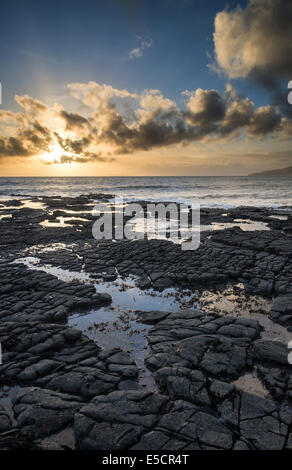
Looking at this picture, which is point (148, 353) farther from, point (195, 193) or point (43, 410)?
point (195, 193)

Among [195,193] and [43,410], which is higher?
[195,193]

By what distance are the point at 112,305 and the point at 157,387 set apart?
5.33m

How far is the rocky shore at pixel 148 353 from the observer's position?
562 centimetres

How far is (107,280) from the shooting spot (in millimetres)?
14820

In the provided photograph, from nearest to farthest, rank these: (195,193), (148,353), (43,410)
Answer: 1. (43,410)
2. (148,353)
3. (195,193)

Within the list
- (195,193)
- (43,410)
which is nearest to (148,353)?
(43,410)

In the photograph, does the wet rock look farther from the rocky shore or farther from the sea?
the sea

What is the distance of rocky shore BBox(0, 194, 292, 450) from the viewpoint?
5.62 metres

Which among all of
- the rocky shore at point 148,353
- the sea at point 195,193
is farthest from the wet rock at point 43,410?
the sea at point 195,193

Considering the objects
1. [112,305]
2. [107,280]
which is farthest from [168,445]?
[107,280]

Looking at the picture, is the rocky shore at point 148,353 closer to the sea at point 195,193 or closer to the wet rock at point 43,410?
the wet rock at point 43,410

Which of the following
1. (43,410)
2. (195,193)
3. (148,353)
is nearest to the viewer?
(43,410)

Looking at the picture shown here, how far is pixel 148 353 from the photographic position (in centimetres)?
845
